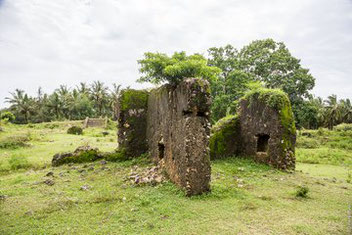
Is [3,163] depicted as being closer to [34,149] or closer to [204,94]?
[34,149]

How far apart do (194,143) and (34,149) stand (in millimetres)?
10961

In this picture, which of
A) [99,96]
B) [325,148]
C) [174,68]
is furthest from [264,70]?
[99,96]

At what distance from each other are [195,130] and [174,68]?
2192mm

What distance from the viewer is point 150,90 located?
11.6 metres

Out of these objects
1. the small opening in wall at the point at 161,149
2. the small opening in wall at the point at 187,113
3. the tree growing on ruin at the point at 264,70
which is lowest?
the small opening in wall at the point at 161,149

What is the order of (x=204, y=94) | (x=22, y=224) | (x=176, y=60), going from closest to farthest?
(x=22, y=224) → (x=204, y=94) → (x=176, y=60)

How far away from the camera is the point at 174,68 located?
765cm

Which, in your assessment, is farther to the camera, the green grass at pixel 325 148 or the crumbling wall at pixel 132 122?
the green grass at pixel 325 148

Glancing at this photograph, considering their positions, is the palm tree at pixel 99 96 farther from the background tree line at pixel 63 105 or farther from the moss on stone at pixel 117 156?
the moss on stone at pixel 117 156

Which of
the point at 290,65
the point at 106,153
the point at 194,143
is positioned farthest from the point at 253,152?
the point at 290,65

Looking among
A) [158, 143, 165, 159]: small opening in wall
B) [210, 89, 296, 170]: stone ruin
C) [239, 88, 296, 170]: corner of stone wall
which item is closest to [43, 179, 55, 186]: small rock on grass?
[158, 143, 165, 159]: small opening in wall

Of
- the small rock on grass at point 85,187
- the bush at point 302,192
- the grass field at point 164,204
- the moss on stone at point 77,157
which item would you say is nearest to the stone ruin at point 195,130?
the grass field at point 164,204

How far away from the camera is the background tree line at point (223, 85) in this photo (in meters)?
8.52

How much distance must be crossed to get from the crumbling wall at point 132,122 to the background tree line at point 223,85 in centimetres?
141
